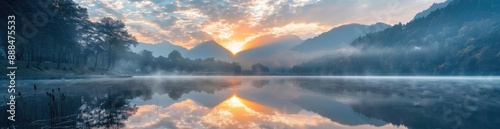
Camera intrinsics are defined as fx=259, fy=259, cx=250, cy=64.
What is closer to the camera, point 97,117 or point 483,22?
point 97,117

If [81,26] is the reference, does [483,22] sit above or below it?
above

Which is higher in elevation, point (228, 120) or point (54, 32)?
point (54, 32)

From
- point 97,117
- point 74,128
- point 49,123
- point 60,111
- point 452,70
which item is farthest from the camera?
point 452,70

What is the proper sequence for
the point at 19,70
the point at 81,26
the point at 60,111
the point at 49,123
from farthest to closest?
the point at 81,26, the point at 19,70, the point at 60,111, the point at 49,123

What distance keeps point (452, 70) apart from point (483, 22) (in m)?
44.0

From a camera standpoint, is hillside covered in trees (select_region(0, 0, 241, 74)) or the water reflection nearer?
the water reflection

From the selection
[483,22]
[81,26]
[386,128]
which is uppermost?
[483,22]

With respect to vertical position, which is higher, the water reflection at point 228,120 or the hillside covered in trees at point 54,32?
the hillside covered in trees at point 54,32

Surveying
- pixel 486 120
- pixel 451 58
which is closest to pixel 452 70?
pixel 451 58

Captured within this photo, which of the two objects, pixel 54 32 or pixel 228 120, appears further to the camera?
pixel 54 32

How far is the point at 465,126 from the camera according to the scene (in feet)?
44.2

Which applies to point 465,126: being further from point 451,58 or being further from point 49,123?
point 451,58

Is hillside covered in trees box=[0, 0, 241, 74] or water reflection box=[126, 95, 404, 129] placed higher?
hillside covered in trees box=[0, 0, 241, 74]

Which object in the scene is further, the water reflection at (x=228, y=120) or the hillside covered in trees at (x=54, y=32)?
the hillside covered in trees at (x=54, y=32)
